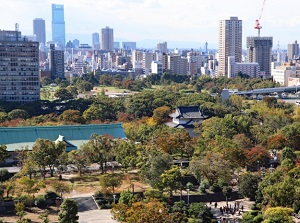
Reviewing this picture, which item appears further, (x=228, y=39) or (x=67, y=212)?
(x=228, y=39)

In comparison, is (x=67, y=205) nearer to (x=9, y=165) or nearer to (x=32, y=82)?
(x=9, y=165)

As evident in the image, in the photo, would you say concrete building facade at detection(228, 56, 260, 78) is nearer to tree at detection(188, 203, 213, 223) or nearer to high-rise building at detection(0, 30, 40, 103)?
high-rise building at detection(0, 30, 40, 103)

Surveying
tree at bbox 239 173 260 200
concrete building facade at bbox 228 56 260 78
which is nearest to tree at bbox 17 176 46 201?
tree at bbox 239 173 260 200

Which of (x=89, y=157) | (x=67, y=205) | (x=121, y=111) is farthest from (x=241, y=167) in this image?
(x=121, y=111)

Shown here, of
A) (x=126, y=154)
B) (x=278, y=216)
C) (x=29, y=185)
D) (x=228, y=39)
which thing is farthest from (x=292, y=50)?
(x=29, y=185)

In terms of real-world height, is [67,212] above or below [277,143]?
below

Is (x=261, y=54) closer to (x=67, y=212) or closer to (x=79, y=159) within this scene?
(x=79, y=159)
